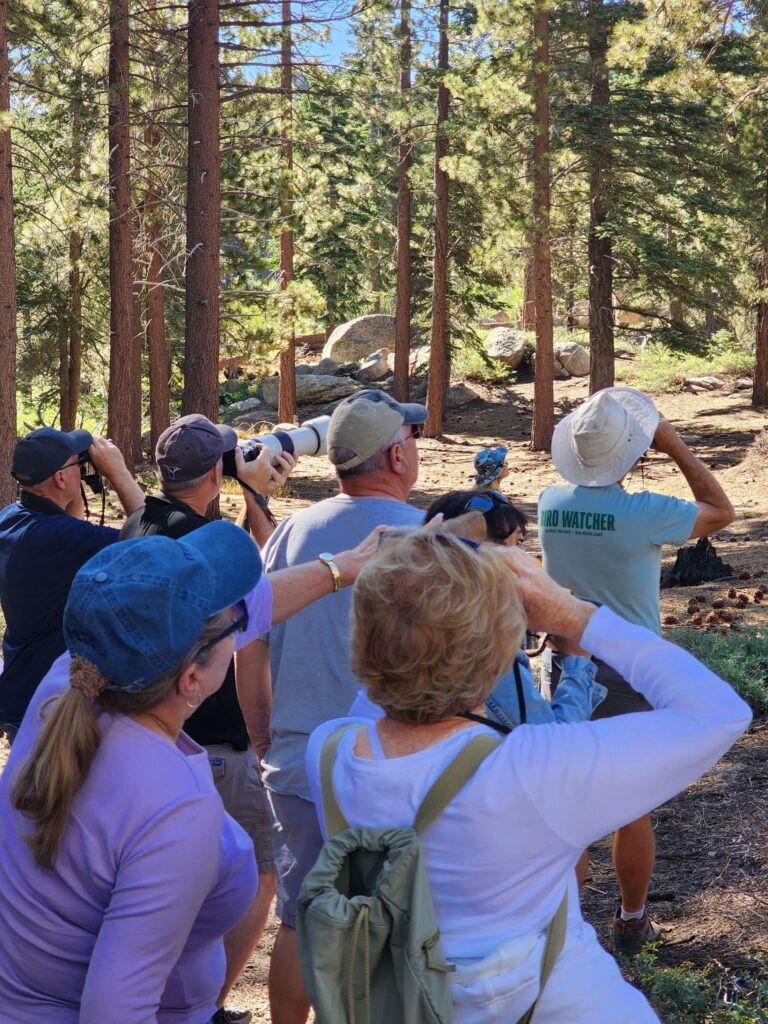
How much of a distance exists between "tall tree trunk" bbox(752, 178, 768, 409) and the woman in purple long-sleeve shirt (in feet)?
77.9

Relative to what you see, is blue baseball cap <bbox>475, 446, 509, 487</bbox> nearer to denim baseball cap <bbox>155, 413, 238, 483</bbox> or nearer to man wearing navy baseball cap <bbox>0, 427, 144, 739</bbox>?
denim baseball cap <bbox>155, 413, 238, 483</bbox>

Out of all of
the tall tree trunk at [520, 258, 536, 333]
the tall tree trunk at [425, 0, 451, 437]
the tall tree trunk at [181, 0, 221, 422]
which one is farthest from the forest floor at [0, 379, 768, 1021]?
the tall tree trunk at [520, 258, 536, 333]

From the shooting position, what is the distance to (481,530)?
273cm

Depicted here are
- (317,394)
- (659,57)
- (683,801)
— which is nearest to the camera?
(683,801)

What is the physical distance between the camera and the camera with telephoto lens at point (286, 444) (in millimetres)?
3773

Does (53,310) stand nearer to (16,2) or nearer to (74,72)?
(74,72)

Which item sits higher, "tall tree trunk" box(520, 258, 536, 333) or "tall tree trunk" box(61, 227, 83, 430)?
"tall tree trunk" box(520, 258, 536, 333)

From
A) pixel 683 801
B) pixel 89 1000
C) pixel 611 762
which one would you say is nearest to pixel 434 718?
pixel 611 762

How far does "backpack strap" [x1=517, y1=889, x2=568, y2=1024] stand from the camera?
1752 mm

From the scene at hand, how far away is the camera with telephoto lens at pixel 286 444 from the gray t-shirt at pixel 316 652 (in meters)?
0.67

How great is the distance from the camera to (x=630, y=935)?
3.76 m

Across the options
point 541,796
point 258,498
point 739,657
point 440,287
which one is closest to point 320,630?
point 258,498

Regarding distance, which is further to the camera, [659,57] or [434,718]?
[659,57]

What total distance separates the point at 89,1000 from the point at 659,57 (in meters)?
21.9
